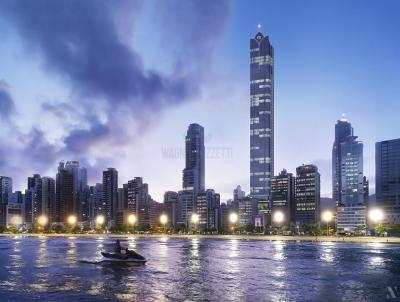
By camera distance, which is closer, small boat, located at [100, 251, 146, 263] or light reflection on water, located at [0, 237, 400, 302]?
light reflection on water, located at [0, 237, 400, 302]

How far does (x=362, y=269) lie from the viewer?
84.2m

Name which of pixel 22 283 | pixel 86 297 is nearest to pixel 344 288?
pixel 86 297

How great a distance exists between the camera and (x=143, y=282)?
217 ft

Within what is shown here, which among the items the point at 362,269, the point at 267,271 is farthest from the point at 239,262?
the point at 362,269

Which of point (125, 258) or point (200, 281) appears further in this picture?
point (125, 258)

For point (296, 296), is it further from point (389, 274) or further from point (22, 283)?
point (22, 283)

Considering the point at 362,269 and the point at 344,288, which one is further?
the point at 362,269

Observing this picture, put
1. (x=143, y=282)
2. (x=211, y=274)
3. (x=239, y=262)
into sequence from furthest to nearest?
(x=239, y=262) < (x=211, y=274) < (x=143, y=282)

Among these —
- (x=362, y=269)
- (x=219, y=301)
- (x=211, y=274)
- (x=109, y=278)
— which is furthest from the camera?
(x=362, y=269)

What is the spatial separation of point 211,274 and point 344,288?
23.0 meters

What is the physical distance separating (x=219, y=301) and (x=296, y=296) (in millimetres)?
10260

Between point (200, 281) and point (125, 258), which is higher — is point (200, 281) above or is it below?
above

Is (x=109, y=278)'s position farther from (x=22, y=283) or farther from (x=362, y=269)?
(x=362, y=269)

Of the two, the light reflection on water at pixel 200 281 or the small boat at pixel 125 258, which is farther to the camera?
the small boat at pixel 125 258
